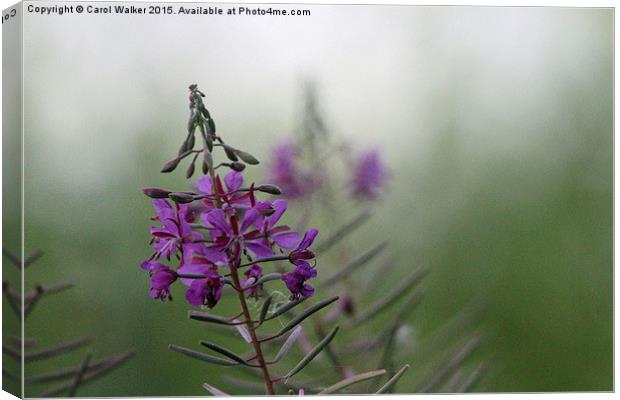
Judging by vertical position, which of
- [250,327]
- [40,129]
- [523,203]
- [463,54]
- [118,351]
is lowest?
[118,351]

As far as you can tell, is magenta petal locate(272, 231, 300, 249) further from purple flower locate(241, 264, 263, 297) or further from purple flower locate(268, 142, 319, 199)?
purple flower locate(268, 142, 319, 199)

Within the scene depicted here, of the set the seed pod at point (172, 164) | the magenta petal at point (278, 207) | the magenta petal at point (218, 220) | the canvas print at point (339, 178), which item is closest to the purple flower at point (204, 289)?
the magenta petal at point (218, 220)

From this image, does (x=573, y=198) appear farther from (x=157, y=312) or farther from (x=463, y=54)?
(x=157, y=312)

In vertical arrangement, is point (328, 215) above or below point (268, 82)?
below

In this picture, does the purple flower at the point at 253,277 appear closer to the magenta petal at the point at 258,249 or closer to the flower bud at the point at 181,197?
the magenta petal at the point at 258,249

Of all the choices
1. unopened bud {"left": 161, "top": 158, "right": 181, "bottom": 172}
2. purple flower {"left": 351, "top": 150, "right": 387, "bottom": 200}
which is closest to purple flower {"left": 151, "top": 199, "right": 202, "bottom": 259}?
unopened bud {"left": 161, "top": 158, "right": 181, "bottom": 172}

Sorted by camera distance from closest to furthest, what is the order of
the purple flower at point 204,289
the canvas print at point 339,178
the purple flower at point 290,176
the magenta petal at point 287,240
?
the purple flower at point 204,289 → the magenta petal at point 287,240 → the canvas print at point 339,178 → the purple flower at point 290,176

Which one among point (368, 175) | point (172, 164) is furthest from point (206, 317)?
point (368, 175)

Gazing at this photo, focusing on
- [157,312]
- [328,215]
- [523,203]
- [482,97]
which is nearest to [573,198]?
[523,203]
